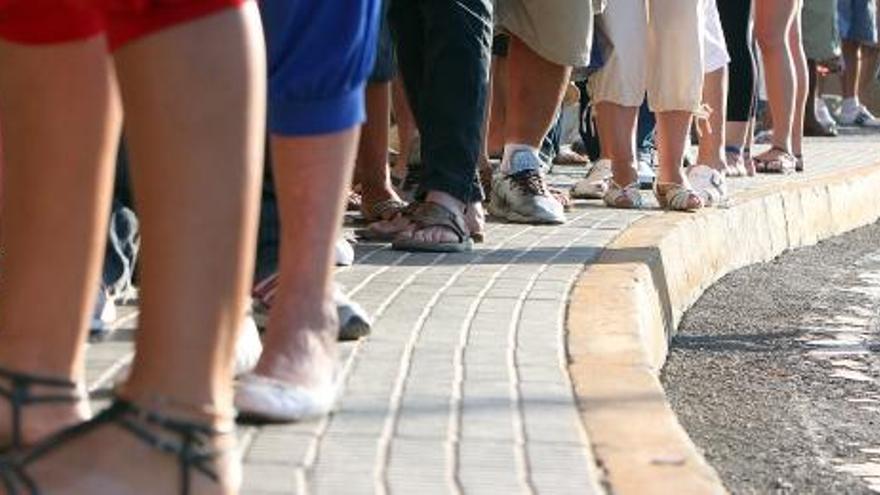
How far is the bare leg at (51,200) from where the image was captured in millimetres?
2697

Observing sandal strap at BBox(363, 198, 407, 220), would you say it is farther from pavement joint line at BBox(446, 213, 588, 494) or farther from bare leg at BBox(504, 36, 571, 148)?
pavement joint line at BBox(446, 213, 588, 494)

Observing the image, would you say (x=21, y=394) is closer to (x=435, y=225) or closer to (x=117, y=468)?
(x=117, y=468)

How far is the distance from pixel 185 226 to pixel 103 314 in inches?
64.1

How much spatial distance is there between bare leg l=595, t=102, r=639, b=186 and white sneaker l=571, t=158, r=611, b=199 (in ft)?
1.66

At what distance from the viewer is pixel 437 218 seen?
227 inches

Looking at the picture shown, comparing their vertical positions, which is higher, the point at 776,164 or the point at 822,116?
the point at 776,164

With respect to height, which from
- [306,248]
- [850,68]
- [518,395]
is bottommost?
[850,68]

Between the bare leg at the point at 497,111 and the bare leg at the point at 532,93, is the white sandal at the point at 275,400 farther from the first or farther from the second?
the bare leg at the point at 497,111

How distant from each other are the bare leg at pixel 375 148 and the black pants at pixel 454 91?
2.00 ft

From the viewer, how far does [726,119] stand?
908cm

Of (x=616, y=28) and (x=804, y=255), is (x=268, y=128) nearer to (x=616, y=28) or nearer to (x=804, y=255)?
(x=616, y=28)

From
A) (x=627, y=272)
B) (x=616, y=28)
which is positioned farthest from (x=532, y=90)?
(x=627, y=272)

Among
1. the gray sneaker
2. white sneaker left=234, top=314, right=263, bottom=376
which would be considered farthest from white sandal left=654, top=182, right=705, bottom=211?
white sneaker left=234, top=314, right=263, bottom=376

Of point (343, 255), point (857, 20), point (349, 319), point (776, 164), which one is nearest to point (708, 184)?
point (776, 164)
